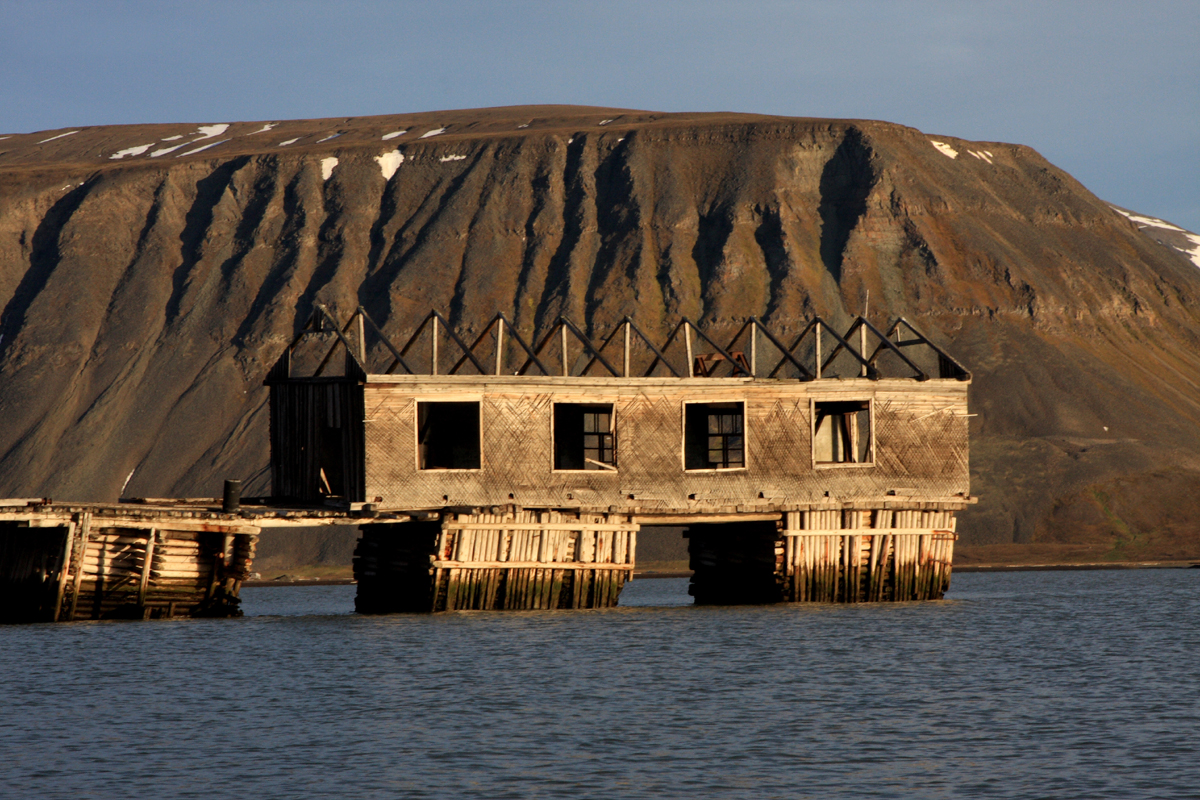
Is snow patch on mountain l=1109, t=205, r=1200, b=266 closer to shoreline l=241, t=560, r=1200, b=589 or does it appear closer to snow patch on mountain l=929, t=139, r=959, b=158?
snow patch on mountain l=929, t=139, r=959, b=158

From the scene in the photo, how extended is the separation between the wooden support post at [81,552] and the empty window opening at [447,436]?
1135 cm

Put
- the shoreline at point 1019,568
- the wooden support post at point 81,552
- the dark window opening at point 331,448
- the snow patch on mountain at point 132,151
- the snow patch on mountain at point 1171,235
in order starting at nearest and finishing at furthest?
the wooden support post at point 81,552 < the dark window opening at point 331,448 < the shoreline at point 1019,568 < the snow patch on mountain at point 132,151 < the snow patch on mountain at point 1171,235

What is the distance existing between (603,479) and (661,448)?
5.67 ft

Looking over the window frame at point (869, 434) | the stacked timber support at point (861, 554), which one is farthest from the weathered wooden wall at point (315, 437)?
the window frame at point (869, 434)

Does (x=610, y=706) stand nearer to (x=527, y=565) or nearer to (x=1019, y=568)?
(x=527, y=565)

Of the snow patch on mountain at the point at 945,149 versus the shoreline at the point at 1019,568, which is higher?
the snow patch on mountain at the point at 945,149

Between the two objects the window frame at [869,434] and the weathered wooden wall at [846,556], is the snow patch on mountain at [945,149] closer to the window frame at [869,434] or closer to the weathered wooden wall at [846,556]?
the weathered wooden wall at [846,556]

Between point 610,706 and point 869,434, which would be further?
point 869,434

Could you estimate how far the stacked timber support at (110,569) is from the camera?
35000mm

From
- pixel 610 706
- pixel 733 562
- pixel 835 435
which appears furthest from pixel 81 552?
pixel 835 435

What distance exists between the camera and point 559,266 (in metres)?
102

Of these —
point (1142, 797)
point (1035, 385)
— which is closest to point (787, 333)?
→ point (1035, 385)

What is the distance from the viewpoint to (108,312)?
104 m

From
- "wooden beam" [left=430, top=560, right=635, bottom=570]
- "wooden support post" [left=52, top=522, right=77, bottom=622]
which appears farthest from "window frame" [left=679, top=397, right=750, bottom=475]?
"wooden support post" [left=52, top=522, right=77, bottom=622]
